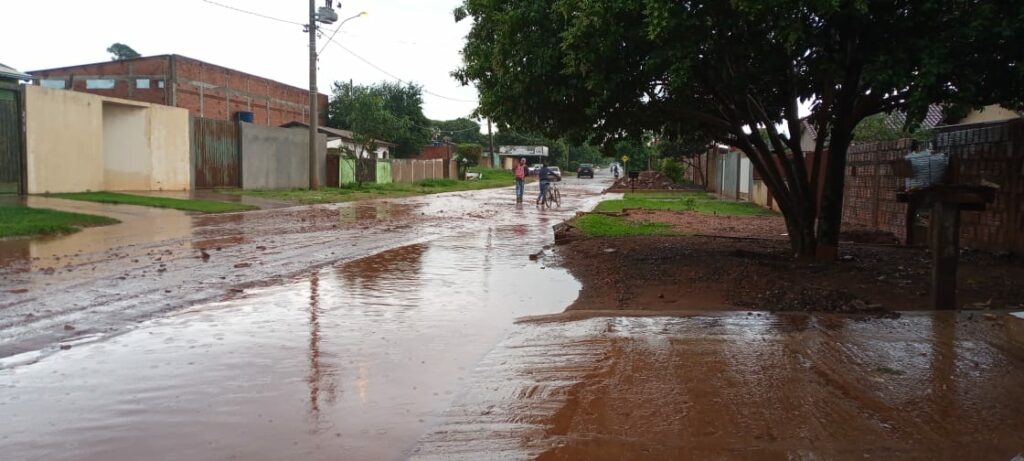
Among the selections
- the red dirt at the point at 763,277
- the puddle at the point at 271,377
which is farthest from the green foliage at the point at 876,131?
the puddle at the point at 271,377

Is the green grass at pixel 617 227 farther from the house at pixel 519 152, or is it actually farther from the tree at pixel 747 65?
the house at pixel 519 152

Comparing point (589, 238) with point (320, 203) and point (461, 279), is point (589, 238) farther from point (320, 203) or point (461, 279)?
point (320, 203)

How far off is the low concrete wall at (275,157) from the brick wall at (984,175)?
23.3m

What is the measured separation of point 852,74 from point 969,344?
13.6 ft

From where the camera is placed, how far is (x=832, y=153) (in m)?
9.78

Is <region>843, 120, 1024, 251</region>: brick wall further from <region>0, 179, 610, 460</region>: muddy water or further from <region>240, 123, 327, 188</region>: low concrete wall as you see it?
<region>240, 123, 327, 188</region>: low concrete wall

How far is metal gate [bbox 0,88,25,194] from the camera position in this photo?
758 inches

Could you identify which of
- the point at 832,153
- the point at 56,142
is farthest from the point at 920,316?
the point at 56,142

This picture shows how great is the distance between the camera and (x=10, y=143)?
19.5 metres

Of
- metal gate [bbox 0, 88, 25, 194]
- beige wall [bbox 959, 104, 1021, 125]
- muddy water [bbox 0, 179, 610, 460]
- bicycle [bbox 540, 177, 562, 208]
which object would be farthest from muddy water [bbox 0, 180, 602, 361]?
beige wall [bbox 959, 104, 1021, 125]

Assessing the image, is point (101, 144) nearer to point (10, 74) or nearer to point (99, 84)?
point (10, 74)

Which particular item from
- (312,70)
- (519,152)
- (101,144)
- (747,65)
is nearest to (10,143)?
(101,144)

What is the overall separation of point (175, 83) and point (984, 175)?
40925 millimetres

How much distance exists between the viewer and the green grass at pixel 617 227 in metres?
13.7
